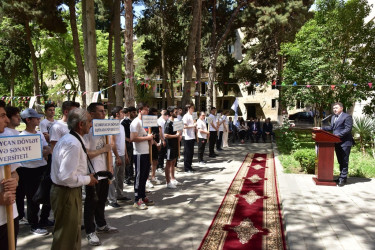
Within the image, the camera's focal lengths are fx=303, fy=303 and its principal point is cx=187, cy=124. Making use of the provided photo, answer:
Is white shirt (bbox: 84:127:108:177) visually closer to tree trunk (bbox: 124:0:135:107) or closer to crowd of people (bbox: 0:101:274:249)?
crowd of people (bbox: 0:101:274:249)

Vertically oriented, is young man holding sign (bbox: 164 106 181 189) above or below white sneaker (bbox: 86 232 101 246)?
above

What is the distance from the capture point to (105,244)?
172 inches

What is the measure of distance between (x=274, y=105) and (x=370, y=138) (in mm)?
32765

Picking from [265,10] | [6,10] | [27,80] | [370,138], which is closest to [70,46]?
[6,10]

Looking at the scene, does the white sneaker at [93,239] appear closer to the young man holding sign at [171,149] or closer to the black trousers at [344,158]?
the young man holding sign at [171,149]

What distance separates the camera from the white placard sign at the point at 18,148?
2.71m

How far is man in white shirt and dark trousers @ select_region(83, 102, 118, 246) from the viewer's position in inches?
168

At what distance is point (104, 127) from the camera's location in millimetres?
4418

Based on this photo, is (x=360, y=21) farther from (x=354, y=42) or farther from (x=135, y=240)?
(x=135, y=240)

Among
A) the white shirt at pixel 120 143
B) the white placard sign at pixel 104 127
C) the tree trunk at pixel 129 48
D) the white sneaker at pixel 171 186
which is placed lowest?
the white sneaker at pixel 171 186

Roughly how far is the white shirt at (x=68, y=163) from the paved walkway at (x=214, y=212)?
1.57 meters

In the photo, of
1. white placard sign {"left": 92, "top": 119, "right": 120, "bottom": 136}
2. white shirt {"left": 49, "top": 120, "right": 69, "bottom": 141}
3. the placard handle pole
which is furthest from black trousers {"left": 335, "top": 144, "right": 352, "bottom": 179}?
the placard handle pole

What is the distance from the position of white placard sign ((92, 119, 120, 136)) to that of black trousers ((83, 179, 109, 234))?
0.73m

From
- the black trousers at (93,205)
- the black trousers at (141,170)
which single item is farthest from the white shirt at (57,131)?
the black trousers at (141,170)
